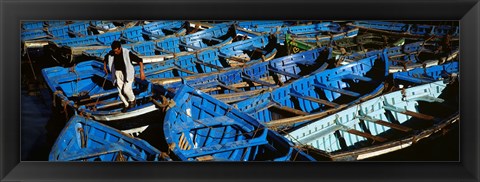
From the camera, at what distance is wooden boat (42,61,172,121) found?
5.07 meters

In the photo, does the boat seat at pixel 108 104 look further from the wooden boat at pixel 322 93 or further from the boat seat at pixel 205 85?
the wooden boat at pixel 322 93

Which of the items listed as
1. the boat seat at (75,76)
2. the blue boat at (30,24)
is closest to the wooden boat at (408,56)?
the boat seat at (75,76)

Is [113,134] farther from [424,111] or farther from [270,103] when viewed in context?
[424,111]

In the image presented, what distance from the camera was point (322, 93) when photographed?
545 centimetres

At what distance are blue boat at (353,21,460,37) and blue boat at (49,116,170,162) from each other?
240 centimetres

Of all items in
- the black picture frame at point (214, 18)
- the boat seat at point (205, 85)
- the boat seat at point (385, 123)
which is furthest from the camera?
the boat seat at point (205, 85)

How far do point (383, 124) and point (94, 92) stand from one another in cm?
292

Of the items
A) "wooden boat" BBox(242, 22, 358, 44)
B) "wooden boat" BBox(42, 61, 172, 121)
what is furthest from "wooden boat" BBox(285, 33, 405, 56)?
"wooden boat" BBox(42, 61, 172, 121)

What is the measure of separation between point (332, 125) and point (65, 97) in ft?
8.70

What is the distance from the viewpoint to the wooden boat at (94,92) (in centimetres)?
507

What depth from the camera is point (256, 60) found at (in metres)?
5.52

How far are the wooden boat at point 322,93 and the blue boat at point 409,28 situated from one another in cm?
31

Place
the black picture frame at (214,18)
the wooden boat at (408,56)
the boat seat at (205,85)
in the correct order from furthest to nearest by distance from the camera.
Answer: the wooden boat at (408,56) < the boat seat at (205,85) < the black picture frame at (214,18)
